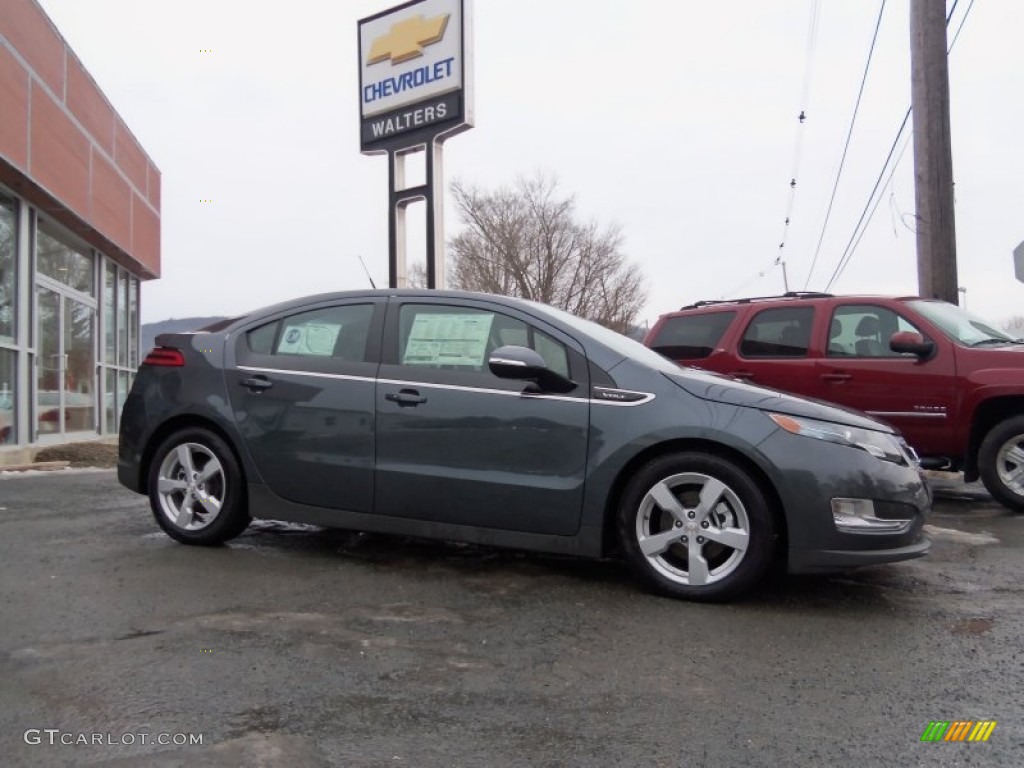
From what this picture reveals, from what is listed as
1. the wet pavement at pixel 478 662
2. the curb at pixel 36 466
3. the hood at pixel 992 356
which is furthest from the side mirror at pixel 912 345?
the curb at pixel 36 466

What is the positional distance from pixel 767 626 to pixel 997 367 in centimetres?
396

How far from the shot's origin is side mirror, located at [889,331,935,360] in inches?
259

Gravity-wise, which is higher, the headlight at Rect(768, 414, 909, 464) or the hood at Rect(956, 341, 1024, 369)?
the hood at Rect(956, 341, 1024, 369)

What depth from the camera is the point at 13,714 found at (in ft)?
8.87

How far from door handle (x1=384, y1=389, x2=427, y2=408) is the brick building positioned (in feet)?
27.7

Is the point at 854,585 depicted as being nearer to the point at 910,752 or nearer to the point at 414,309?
the point at 910,752

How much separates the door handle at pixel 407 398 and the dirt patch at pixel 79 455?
Answer: 27.4ft

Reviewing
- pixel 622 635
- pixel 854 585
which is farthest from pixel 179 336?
pixel 854 585

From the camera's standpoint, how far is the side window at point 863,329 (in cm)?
695

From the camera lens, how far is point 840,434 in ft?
13.0

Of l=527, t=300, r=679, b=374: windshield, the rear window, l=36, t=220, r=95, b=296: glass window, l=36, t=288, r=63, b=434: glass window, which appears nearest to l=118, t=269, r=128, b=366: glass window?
l=36, t=220, r=95, b=296: glass window

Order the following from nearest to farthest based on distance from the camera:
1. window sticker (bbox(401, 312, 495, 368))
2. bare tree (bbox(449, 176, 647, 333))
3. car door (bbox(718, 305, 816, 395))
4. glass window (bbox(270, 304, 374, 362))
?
window sticker (bbox(401, 312, 495, 368)) < glass window (bbox(270, 304, 374, 362)) < car door (bbox(718, 305, 816, 395)) < bare tree (bbox(449, 176, 647, 333))

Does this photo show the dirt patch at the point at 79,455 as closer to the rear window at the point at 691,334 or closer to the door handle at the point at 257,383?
the door handle at the point at 257,383

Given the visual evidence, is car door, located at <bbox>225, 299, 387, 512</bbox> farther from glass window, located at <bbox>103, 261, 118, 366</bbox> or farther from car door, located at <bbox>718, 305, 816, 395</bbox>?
glass window, located at <bbox>103, 261, 118, 366</bbox>
